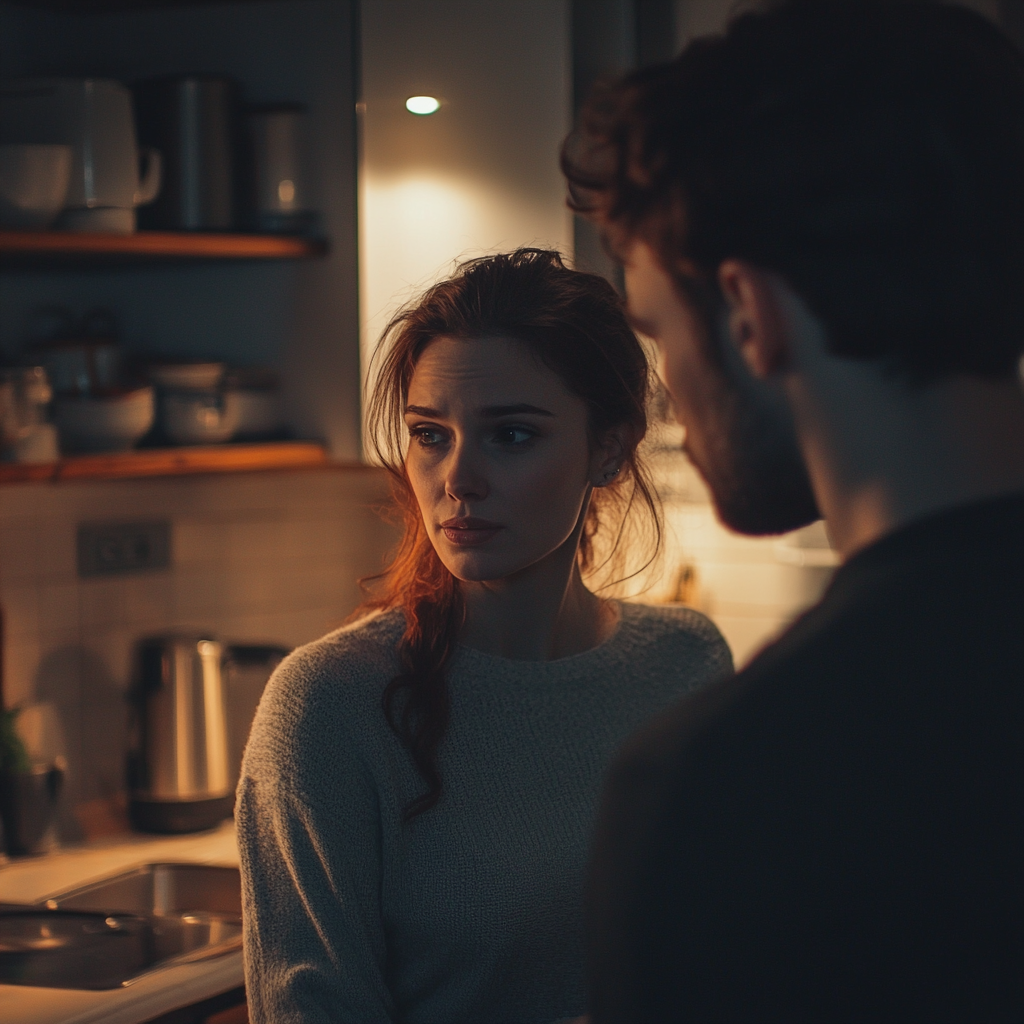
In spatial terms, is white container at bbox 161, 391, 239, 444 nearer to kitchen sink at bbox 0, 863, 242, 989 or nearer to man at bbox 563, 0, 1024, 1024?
kitchen sink at bbox 0, 863, 242, 989

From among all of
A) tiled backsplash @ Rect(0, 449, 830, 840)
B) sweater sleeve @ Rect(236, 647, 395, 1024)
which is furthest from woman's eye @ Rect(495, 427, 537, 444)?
tiled backsplash @ Rect(0, 449, 830, 840)

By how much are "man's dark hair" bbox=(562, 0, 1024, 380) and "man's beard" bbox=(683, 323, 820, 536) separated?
45mm

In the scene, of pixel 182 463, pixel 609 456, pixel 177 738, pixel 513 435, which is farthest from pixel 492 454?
pixel 177 738

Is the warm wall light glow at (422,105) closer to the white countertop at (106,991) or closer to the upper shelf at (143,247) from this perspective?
the upper shelf at (143,247)

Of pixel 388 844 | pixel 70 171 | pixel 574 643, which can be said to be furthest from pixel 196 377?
pixel 388 844

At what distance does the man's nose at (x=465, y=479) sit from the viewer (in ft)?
3.88

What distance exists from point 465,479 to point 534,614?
A: 0.19 m

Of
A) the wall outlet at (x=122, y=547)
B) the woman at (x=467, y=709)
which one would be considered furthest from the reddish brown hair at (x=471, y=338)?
the wall outlet at (x=122, y=547)

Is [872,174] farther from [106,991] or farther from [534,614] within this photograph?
[106,991]

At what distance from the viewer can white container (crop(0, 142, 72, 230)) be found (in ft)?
5.70

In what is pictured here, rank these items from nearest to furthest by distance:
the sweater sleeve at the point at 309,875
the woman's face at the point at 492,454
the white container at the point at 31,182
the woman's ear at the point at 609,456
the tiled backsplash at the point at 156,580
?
1. the sweater sleeve at the point at 309,875
2. the woman's face at the point at 492,454
3. the woman's ear at the point at 609,456
4. the white container at the point at 31,182
5. the tiled backsplash at the point at 156,580

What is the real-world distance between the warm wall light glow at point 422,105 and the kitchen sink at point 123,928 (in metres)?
1.13

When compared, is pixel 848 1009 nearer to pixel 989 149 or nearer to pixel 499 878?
pixel 989 149

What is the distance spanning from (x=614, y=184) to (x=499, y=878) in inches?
27.4
